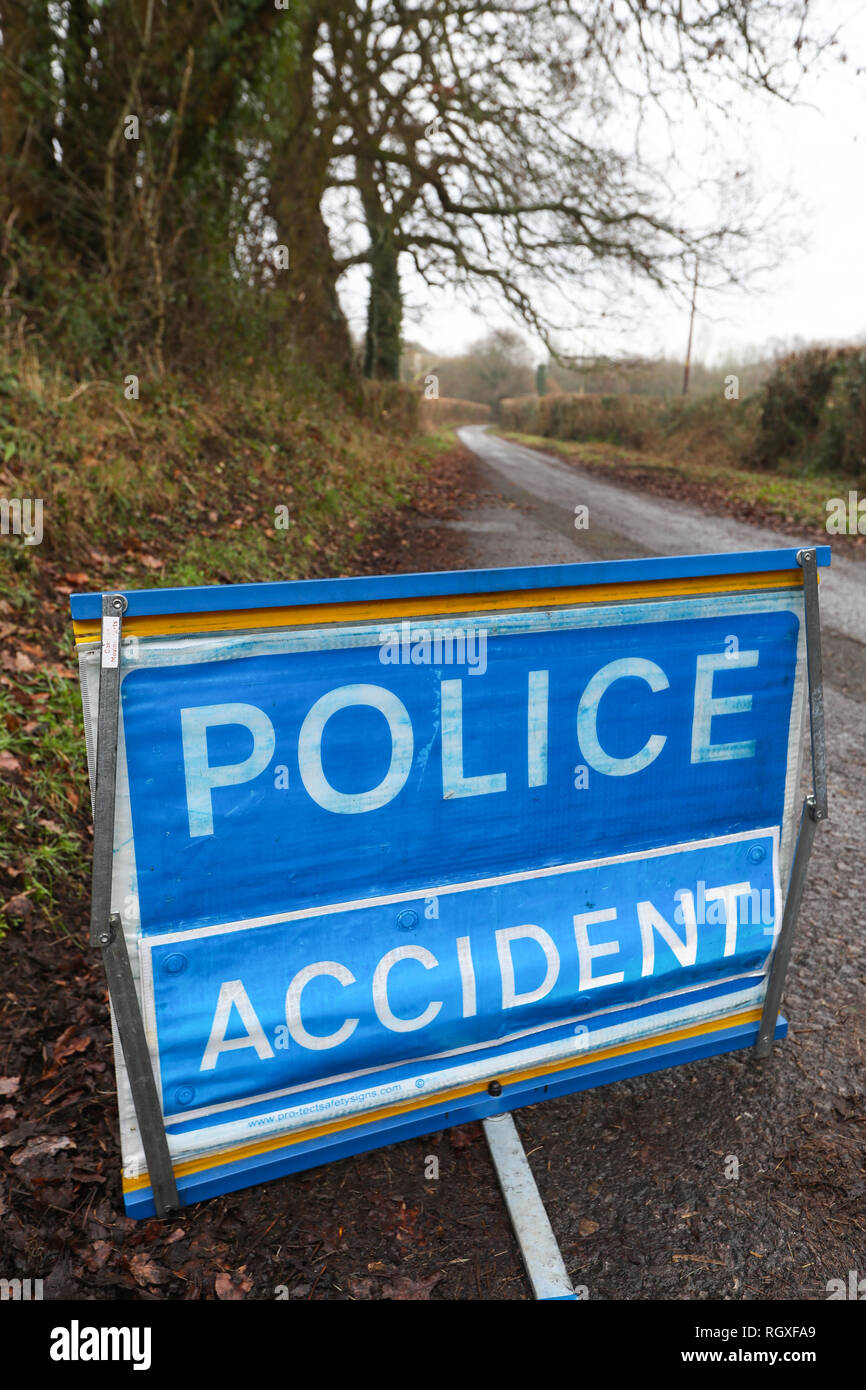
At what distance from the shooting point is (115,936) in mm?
1842

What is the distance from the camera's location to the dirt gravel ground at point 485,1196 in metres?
1.91

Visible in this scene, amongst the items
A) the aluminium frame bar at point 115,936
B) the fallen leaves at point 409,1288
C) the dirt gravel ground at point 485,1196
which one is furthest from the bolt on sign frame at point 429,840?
the fallen leaves at point 409,1288

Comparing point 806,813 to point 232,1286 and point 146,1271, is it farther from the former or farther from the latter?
point 146,1271

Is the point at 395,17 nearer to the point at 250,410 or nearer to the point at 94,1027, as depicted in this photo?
the point at 250,410

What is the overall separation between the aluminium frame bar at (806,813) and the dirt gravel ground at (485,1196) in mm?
166

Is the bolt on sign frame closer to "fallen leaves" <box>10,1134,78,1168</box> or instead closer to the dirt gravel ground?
the dirt gravel ground

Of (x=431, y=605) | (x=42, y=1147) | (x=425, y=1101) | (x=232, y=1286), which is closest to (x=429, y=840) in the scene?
(x=431, y=605)

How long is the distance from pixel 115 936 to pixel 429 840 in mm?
781

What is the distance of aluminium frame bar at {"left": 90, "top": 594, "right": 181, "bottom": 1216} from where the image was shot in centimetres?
175

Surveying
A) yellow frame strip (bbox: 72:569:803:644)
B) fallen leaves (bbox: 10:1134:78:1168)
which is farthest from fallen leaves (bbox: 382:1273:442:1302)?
yellow frame strip (bbox: 72:569:803:644)

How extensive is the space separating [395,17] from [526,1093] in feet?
64.1

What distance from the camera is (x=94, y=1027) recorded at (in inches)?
105

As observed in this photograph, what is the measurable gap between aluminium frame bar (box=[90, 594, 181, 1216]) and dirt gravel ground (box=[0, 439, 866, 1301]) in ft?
0.66

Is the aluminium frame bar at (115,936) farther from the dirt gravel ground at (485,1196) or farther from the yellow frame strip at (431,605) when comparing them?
the dirt gravel ground at (485,1196)
